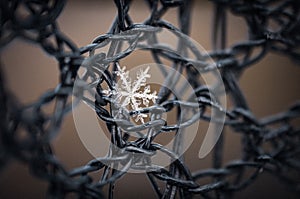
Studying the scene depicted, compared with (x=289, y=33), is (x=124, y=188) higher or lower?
lower

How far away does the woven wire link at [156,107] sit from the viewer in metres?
0.22

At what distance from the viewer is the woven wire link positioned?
22 cm

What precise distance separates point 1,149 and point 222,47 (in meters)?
0.22

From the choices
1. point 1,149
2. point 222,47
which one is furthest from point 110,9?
point 1,149

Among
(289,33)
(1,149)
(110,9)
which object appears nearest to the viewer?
(1,149)

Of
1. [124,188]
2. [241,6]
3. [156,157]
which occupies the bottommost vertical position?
[124,188]

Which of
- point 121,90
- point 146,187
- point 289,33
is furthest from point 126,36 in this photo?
point 146,187

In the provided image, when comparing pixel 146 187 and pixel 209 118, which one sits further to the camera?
pixel 146 187

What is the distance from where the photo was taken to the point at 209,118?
31cm

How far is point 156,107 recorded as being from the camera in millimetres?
270

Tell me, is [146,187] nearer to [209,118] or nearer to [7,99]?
[209,118]

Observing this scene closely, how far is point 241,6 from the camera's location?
0.96ft

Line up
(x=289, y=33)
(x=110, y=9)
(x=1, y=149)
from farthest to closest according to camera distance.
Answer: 1. (x=110, y=9)
2. (x=289, y=33)
3. (x=1, y=149)

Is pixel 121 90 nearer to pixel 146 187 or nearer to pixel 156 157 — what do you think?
pixel 156 157
